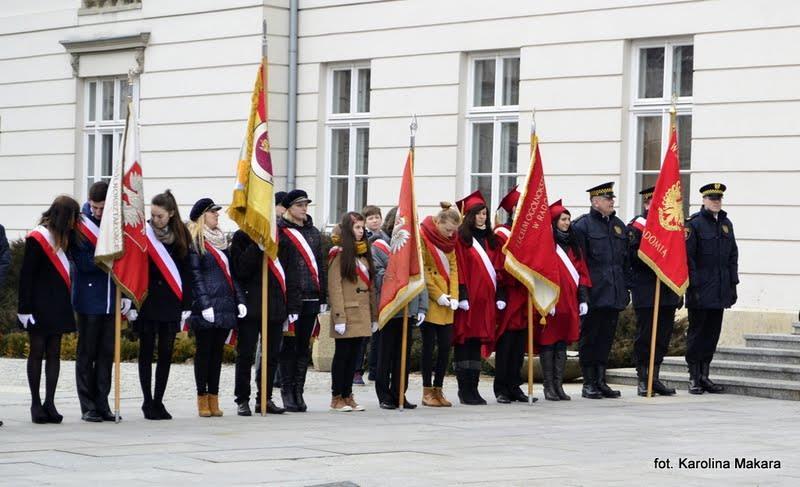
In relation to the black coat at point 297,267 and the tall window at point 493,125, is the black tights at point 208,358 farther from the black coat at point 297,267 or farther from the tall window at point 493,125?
the tall window at point 493,125

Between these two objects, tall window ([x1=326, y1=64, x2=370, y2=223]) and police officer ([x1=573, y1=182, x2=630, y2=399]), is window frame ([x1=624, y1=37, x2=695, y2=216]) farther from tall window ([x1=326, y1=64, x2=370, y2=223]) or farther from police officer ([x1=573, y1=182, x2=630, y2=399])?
police officer ([x1=573, y1=182, x2=630, y2=399])

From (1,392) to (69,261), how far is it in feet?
11.3

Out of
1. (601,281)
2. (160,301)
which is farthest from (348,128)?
(160,301)

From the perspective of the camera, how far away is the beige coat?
1416cm

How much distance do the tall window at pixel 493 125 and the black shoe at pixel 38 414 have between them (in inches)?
414

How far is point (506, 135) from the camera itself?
22.6 meters

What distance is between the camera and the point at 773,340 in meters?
17.8

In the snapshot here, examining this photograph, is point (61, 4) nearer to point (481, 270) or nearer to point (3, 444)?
point (481, 270)

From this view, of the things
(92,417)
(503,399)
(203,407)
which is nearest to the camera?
(92,417)

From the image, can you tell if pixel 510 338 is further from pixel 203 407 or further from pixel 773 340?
pixel 773 340

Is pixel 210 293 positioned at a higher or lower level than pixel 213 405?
higher

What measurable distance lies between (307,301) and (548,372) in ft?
9.12

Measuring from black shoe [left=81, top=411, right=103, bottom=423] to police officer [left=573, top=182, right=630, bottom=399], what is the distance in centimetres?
493

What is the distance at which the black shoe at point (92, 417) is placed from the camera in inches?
510
